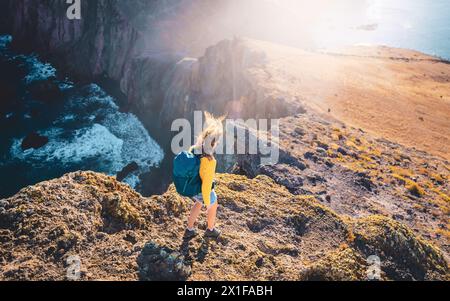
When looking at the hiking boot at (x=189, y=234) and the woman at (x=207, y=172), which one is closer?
the woman at (x=207, y=172)

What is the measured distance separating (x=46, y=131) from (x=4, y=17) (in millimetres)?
39516

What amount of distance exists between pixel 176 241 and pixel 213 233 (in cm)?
94

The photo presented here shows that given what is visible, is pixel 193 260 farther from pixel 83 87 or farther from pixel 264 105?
pixel 83 87

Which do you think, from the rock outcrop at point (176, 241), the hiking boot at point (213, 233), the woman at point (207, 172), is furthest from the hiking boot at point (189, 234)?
the hiking boot at point (213, 233)

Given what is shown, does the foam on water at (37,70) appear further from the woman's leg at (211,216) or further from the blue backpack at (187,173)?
the woman's leg at (211,216)

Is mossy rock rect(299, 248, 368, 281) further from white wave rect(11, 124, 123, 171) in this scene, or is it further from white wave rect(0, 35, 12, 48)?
white wave rect(0, 35, 12, 48)

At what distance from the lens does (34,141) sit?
4706 centimetres

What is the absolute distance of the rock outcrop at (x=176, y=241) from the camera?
7.68 meters

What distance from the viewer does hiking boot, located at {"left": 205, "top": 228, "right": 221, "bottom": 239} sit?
9211 mm

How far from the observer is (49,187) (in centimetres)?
896

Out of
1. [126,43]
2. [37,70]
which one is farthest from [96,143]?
[126,43]

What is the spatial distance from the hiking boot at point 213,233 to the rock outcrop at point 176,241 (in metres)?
0.17
